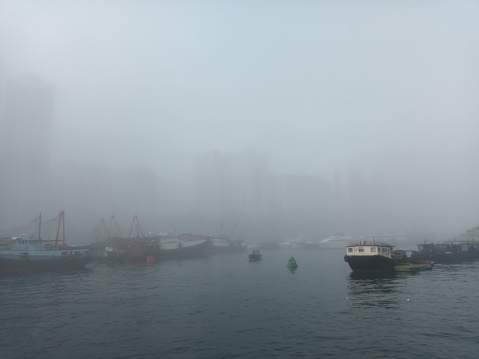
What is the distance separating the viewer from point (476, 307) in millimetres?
42656

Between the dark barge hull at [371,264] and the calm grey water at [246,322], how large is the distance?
1283cm

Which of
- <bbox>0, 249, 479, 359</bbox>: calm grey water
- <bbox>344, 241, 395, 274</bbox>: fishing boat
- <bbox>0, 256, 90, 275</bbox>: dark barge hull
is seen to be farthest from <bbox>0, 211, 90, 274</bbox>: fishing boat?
<bbox>344, 241, 395, 274</bbox>: fishing boat

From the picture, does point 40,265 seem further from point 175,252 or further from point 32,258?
point 175,252

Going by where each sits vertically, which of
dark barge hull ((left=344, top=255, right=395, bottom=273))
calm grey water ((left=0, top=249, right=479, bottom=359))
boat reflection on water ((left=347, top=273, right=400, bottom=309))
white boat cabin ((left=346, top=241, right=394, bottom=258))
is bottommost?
boat reflection on water ((left=347, top=273, right=400, bottom=309))

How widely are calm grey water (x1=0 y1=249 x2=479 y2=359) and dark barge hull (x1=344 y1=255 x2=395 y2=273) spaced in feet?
42.1

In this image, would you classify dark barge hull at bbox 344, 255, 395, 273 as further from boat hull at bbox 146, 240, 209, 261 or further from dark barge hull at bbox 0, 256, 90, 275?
boat hull at bbox 146, 240, 209, 261

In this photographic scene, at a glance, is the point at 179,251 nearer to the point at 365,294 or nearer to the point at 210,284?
the point at 210,284

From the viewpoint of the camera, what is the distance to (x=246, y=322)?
38.5m

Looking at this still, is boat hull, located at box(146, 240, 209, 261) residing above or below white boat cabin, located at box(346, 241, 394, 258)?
below

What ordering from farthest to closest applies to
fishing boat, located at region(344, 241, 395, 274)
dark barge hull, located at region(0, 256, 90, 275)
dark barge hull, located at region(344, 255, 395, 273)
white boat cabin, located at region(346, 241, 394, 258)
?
dark barge hull, located at region(0, 256, 90, 275) < white boat cabin, located at region(346, 241, 394, 258) < fishing boat, located at region(344, 241, 395, 274) < dark barge hull, located at region(344, 255, 395, 273)

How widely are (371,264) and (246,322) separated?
157 feet

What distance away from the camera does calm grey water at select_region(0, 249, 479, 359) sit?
2911 centimetres

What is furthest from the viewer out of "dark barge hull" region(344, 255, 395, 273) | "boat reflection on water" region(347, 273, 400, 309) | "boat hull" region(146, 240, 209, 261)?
"boat hull" region(146, 240, 209, 261)

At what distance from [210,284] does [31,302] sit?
3033 centimetres
